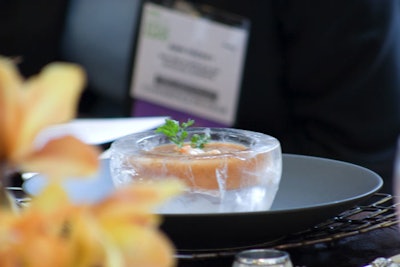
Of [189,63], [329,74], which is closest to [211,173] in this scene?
[329,74]

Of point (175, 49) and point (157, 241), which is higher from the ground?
point (157, 241)

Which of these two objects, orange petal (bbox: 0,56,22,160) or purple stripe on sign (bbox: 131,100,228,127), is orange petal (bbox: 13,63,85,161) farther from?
purple stripe on sign (bbox: 131,100,228,127)

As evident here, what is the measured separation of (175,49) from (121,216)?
1944 millimetres

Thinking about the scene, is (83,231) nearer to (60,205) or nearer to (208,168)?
(60,205)

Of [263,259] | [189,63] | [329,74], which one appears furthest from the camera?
[189,63]

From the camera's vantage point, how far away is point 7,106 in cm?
31

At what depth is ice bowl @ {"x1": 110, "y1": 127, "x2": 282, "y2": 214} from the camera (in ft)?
2.75

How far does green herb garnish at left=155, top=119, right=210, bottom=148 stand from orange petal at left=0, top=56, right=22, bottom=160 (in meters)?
0.55

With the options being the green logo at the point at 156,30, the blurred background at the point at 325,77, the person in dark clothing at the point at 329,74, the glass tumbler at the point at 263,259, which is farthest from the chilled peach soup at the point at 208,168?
the green logo at the point at 156,30

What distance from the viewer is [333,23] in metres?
1.89

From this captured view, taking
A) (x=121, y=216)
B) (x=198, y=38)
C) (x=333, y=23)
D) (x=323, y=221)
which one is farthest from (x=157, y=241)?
(x=198, y=38)

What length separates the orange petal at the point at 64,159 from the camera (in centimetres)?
31

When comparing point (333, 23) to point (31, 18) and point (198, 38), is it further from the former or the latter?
point (31, 18)

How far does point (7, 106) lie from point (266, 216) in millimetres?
464
